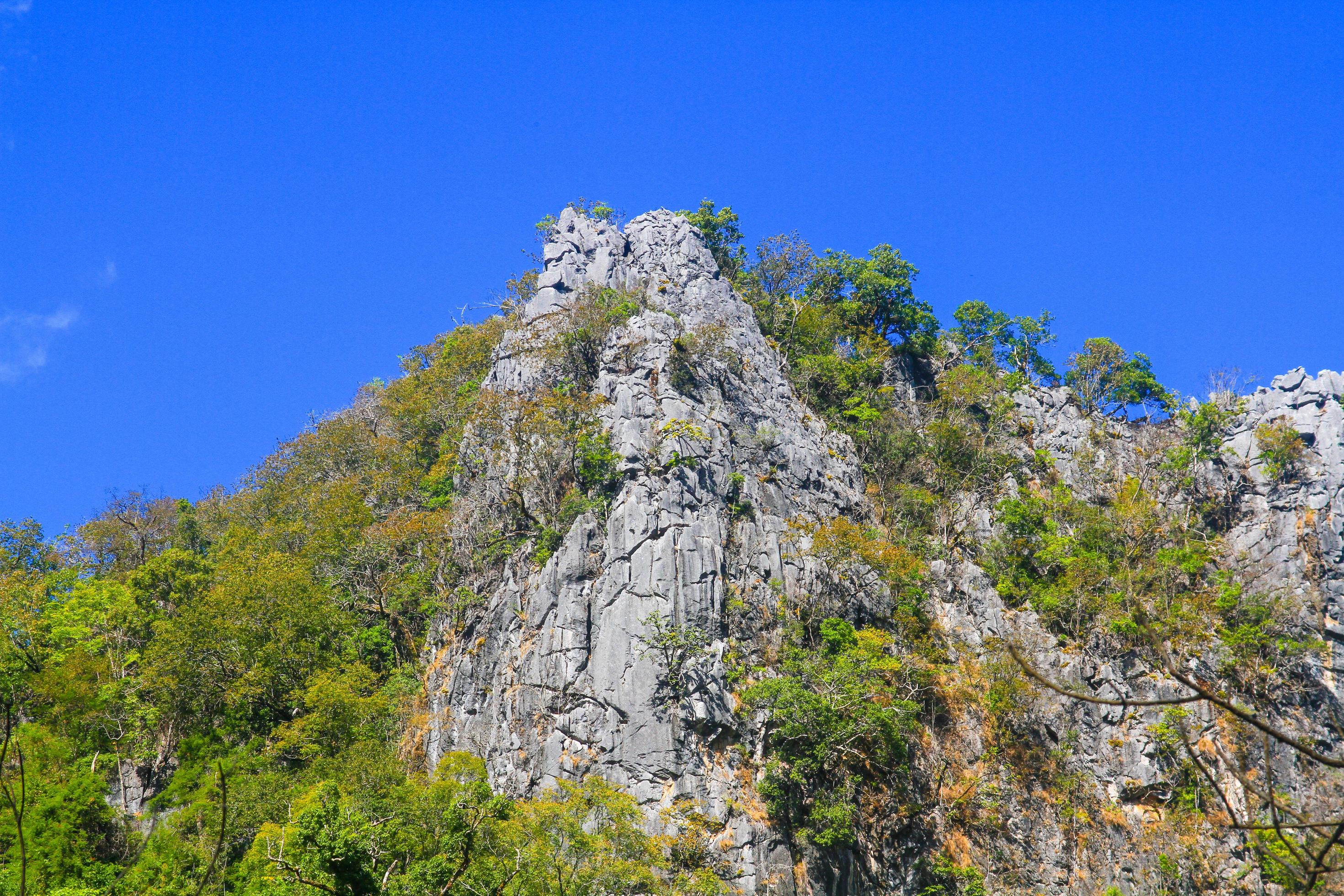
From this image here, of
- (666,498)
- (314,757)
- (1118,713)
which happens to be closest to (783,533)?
(666,498)

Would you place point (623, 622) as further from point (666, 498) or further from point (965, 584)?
point (965, 584)

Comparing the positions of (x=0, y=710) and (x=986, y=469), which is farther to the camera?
(x=986, y=469)

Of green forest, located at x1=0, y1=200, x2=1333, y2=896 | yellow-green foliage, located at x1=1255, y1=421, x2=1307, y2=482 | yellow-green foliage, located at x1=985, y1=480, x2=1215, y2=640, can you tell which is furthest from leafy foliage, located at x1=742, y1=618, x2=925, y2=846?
yellow-green foliage, located at x1=1255, y1=421, x2=1307, y2=482

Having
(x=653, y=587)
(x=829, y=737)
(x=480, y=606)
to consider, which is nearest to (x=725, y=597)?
(x=653, y=587)

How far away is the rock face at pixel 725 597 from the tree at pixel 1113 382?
279 cm

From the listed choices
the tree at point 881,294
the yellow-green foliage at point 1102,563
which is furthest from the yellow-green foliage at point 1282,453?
the tree at point 881,294

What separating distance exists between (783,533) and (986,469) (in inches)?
434

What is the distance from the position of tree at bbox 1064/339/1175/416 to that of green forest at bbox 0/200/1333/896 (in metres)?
0.12

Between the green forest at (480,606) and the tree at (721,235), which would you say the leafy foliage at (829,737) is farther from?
the tree at (721,235)

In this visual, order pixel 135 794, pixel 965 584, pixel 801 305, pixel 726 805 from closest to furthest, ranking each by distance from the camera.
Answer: pixel 726 805 → pixel 135 794 → pixel 965 584 → pixel 801 305

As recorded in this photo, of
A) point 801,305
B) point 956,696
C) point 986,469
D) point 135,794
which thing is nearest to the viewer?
point 135,794

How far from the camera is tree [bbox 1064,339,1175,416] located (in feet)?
142

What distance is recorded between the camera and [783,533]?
31578mm

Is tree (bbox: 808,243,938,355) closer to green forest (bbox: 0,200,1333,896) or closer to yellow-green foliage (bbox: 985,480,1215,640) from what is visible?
green forest (bbox: 0,200,1333,896)
